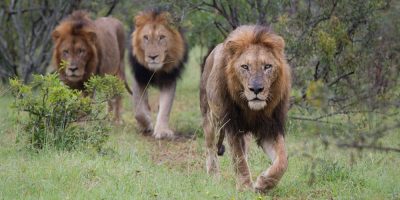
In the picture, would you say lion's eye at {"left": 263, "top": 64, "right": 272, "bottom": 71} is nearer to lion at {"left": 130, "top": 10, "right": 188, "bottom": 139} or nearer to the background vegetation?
the background vegetation

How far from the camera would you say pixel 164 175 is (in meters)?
6.11

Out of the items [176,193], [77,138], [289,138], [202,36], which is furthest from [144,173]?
[202,36]

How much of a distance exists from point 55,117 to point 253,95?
2133 mm

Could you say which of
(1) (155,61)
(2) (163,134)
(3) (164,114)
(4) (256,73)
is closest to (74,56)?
(1) (155,61)

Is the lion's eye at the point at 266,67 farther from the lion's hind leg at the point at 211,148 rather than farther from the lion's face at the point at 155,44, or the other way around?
the lion's face at the point at 155,44

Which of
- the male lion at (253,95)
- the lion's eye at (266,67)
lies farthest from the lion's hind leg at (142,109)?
the lion's eye at (266,67)

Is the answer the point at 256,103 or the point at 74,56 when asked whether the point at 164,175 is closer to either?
the point at 256,103

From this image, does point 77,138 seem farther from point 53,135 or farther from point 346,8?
point 346,8

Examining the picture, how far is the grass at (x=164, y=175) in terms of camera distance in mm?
5445

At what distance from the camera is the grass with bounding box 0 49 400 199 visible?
545 cm

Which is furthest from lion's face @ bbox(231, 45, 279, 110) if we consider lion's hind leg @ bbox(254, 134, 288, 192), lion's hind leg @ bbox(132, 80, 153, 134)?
lion's hind leg @ bbox(132, 80, 153, 134)

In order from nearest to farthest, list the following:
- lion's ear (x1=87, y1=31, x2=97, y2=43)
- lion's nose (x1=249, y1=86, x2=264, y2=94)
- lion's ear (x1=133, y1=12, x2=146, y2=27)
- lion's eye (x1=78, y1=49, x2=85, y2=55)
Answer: lion's nose (x1=249, y1=86, x2=264, y2=94), lion's eye (x1=78, y1=49, x2=85, y2=55), lion's ear (x1=87, y1=31, x2=97, y2=43), lion's ear (x1=133, y1=12, x2=146, y2=27)

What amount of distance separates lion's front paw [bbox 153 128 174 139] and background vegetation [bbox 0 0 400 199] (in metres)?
0.18

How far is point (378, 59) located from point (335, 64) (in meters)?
0.60
